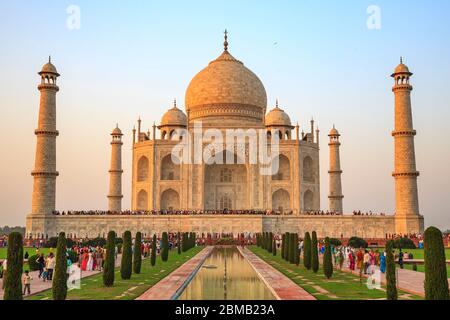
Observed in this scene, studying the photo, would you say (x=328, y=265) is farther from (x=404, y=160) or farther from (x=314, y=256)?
(x=404, y=160)

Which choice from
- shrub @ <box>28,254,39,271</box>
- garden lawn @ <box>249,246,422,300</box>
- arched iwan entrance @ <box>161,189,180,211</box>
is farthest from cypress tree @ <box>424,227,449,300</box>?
arched iwan entrance @ <box>161,189,180,211</box>

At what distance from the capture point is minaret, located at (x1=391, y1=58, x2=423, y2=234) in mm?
32750

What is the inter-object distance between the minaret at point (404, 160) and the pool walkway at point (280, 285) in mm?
16918

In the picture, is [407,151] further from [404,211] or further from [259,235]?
[259,235]

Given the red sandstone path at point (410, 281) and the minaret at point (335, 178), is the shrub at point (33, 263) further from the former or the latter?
the minaret at point (335, 178)

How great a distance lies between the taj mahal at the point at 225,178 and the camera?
111 feet

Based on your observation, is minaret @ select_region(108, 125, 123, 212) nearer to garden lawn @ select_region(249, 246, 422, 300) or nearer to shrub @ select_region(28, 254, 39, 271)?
shrub @ select_region(28, 254, 39, 271)

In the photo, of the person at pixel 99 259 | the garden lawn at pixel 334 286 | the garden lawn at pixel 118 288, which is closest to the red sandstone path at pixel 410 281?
the garden lawn at pixel 334 286

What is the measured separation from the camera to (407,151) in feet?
109

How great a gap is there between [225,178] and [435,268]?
3325cm

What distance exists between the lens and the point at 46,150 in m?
34.3

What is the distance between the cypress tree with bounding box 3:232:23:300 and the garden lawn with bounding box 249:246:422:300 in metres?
5.82

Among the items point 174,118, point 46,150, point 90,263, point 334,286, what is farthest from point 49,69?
point 334,286
